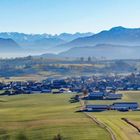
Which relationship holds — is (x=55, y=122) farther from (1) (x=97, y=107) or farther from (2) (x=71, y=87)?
(2) (x=71, y=87)

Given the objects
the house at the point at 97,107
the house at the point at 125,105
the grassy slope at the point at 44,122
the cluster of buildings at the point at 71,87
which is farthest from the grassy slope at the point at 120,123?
the cluster of buildings at the point at 71,87

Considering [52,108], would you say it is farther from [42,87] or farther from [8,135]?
[42,87]

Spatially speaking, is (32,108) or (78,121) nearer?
(78,121)

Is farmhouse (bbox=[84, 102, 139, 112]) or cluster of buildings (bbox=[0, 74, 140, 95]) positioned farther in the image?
cluster of buildings (bbox=[0, 74, 140, 95])

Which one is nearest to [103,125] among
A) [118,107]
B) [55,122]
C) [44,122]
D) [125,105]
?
[55,122]

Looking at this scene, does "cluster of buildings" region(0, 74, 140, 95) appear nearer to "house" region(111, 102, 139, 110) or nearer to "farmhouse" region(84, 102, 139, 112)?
"house" region(111, 102, 139, 110)

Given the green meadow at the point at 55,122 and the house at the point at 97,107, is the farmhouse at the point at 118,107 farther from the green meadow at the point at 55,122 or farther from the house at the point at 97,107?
the green meadow at the point at 55,122

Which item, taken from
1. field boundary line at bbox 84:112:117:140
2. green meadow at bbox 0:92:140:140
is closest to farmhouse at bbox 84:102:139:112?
green meadow at bbox 0:92:140:140

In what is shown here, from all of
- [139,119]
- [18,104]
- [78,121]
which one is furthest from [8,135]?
[18,104]

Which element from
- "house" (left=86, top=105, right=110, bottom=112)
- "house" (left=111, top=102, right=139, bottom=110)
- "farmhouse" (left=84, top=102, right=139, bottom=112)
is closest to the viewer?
"house" (left=86, top=105, right=110, bottom=112)
